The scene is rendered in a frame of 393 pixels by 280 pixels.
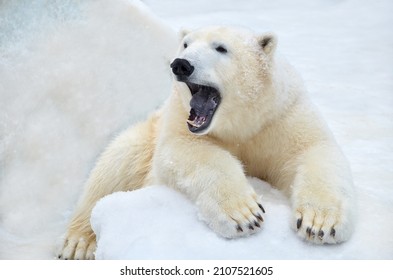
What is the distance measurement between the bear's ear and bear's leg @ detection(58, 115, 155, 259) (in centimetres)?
105

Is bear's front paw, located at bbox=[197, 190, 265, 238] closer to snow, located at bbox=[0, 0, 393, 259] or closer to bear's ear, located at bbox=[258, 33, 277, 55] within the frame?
snow, located at bbox=[0, 0, 393, 259]

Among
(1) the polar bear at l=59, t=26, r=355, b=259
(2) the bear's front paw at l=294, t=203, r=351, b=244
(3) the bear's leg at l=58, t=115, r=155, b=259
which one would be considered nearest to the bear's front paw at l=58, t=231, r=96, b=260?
(3) the bear's leg at l=58, t=115, r=155, b=259

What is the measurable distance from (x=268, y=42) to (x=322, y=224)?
1.19m

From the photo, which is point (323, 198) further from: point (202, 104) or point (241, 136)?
point (202, 104)

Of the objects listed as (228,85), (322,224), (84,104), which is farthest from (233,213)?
(84,104)

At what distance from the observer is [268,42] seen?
330cm

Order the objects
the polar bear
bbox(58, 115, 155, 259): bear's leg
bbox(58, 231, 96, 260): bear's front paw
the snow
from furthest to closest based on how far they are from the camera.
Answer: the snow, bbox(58, 115, 155, 259): bear's leg, bbox(58, 231, 96, 260): bear's front paw, the polar bear

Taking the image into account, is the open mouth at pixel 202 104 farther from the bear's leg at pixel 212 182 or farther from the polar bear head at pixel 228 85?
the bear's leg at pixel 212 182

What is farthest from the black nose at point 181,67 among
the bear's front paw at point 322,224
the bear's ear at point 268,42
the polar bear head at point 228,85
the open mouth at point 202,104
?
the bear's front paw at point 322,224

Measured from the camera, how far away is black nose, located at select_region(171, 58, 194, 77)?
115 inches

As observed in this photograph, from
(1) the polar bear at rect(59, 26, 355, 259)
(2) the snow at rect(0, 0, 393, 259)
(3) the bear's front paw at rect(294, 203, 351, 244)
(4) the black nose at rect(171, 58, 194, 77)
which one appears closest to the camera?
(3) the bear's front paw at rect(294, 203, 351, 244)

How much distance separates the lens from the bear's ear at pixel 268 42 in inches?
130

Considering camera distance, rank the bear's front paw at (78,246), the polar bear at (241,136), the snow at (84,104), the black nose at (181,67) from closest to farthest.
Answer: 1. the polar bear at (241,136)
2. the black nose at (181,67)
3. the bear's front paw at (78,246)
4. the snow at (84,104)
